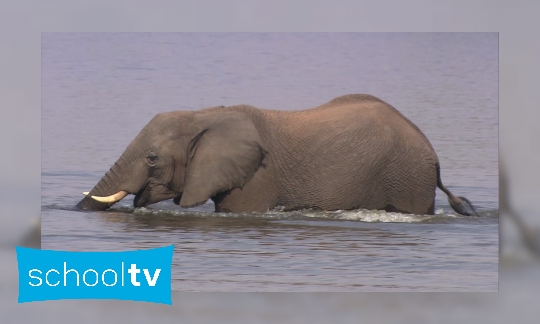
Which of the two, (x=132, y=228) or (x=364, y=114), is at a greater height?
(x=364, y=114)

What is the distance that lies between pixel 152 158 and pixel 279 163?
3.54 feet

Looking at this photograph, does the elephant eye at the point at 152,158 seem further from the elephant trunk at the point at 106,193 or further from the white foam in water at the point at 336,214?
the white foam in water at the point at 336,214

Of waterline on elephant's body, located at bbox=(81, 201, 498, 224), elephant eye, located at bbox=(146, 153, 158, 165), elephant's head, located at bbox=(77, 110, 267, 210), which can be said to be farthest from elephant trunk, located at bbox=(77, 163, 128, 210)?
elephant eye, located at bbox=(146, 153, 158, 165)

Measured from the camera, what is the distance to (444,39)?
1258cm

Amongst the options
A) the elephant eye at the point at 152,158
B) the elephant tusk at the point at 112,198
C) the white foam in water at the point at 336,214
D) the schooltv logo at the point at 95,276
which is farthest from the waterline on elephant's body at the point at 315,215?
the schooltv logo at the point at 95,276

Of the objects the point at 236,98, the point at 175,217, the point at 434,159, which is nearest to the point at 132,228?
the point at 175,217

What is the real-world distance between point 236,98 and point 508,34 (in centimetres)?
234

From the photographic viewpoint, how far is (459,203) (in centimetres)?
1318

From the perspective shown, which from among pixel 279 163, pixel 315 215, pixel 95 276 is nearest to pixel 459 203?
pixel 315 215

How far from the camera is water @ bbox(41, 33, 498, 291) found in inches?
492

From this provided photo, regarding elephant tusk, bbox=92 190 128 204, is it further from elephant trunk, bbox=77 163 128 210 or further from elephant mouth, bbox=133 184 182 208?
elephant mouth, bbox=133 184 182 208

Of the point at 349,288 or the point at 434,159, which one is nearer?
the point at 349,288

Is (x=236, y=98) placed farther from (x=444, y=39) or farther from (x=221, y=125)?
(x=444, y=39)

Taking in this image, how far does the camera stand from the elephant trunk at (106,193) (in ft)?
43.8
